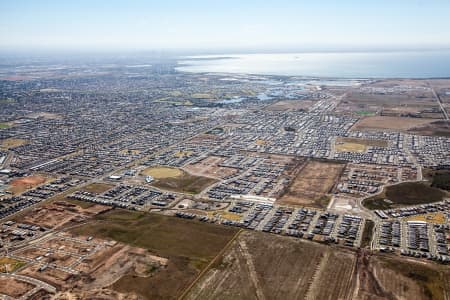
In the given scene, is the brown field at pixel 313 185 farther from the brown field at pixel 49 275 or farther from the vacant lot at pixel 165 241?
the brown field at pixel 49 275

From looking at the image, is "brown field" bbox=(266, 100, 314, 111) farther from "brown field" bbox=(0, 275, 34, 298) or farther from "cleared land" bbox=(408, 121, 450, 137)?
"brown field" bbox=(0, 275, 34, 298)

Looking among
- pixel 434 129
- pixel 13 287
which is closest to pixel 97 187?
pixel 13 287

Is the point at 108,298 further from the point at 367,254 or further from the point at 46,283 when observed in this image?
the point at 367,254

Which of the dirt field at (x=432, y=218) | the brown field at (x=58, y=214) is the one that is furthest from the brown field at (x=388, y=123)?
the brown field at (x=58, y=214)

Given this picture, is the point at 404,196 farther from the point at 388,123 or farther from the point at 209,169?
the point at 388,123

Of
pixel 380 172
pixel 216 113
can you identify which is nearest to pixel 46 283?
pixel 380 172
